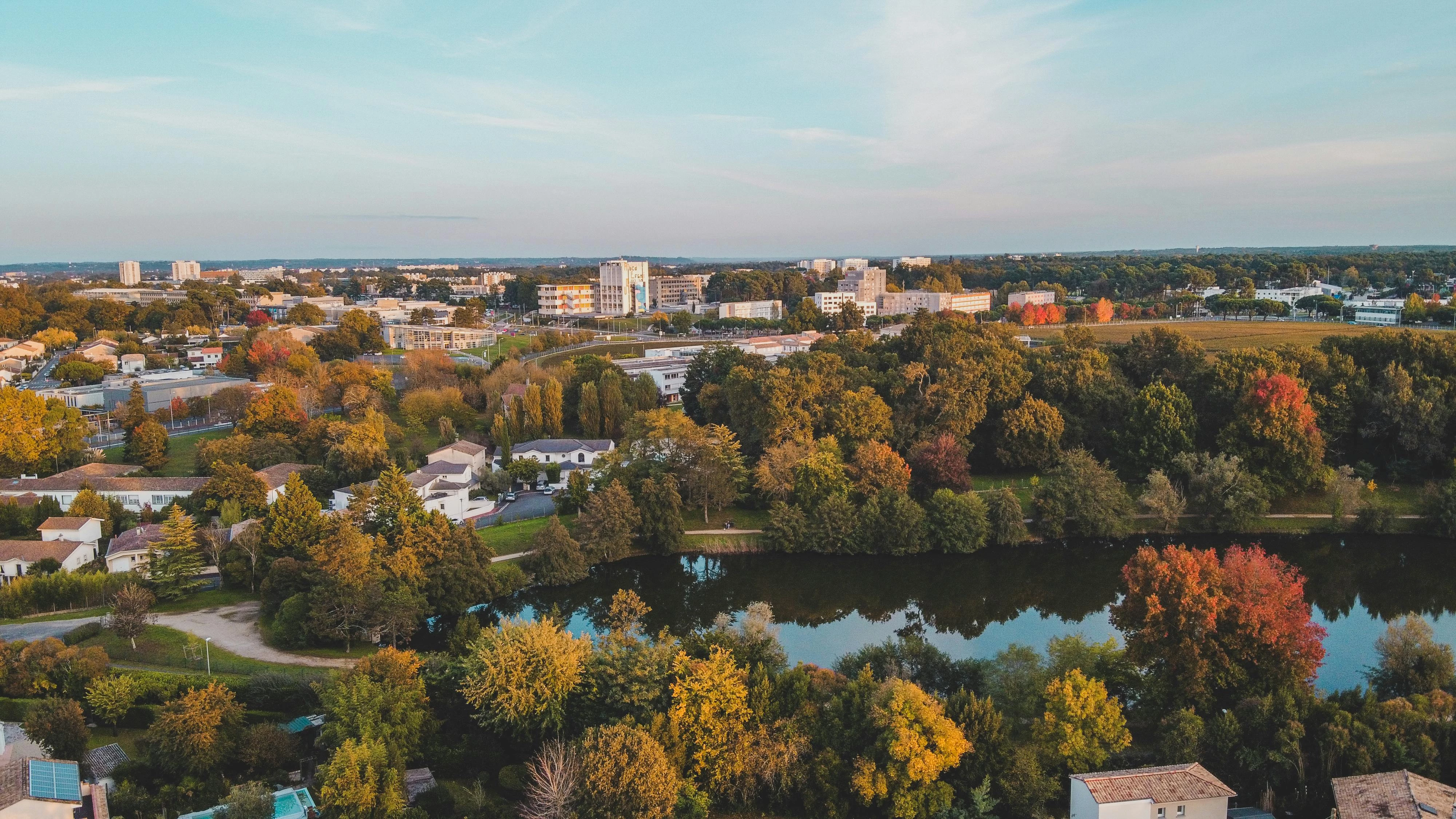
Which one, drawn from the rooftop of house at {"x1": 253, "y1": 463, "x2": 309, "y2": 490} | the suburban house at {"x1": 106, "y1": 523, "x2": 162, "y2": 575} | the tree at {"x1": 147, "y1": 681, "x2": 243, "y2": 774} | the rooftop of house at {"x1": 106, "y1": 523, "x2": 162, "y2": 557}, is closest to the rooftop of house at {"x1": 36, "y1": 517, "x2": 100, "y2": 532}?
the rooftop of house at {"x1": 106, "y1": 523, "x2": 162, "y2": 557}

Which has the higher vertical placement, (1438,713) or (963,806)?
(1438,713)

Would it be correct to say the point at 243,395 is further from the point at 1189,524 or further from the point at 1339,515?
the point at 1339,515

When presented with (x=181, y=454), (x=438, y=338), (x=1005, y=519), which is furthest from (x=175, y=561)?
(x=438, y=338)

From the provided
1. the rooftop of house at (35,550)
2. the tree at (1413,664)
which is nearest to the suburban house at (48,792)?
the rooftop of house at (35,550)

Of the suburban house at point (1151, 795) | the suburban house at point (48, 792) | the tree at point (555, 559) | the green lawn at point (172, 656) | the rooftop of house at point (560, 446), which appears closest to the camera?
the suburban house at point (48, 792)

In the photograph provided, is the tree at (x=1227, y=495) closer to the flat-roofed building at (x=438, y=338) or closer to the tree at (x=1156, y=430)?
the tree at (x=1156, y=430)

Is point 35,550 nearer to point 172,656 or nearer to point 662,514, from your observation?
point 172,656

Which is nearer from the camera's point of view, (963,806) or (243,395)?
(963,806)

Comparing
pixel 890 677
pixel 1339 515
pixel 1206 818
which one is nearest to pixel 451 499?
pixel 890 677
